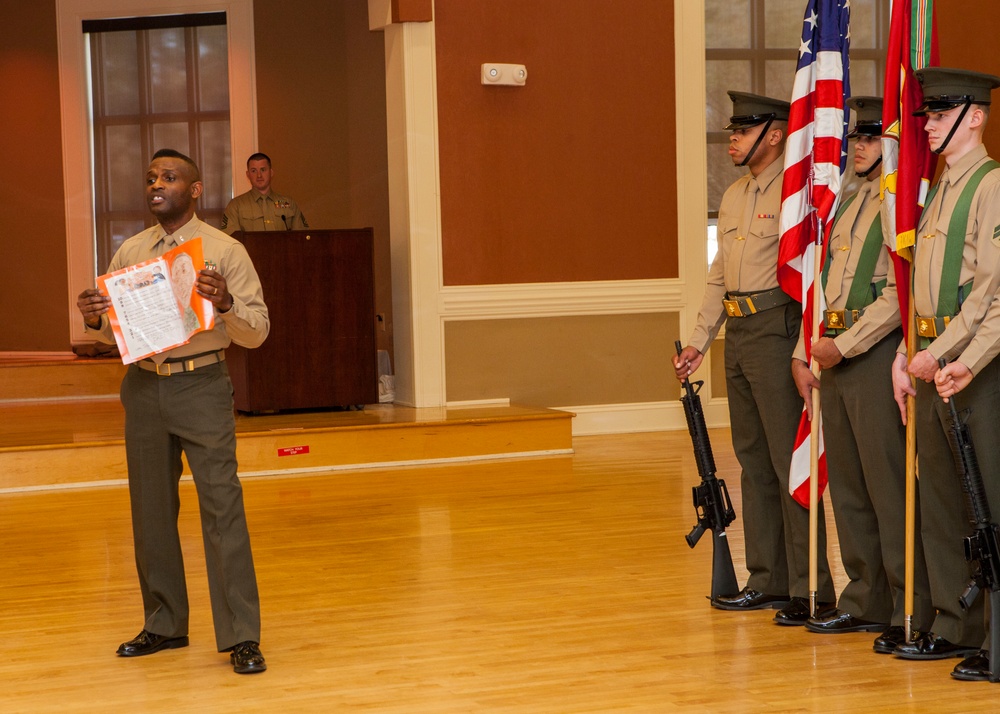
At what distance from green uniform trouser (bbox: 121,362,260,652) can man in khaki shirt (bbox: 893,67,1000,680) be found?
1.98 metres

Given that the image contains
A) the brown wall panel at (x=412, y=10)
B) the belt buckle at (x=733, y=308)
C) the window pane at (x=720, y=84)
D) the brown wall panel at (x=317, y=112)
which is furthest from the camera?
the brown wall panel at (x=317, y=112)

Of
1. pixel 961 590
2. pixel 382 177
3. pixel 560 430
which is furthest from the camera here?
pixel 382 177

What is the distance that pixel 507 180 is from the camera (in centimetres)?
837

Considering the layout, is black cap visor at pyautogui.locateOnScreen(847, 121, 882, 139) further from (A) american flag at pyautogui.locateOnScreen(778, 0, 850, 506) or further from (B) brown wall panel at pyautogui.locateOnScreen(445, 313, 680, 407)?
(B) brown wall panel at pyautogui.locateOnScreen(445, 313, 680, 407)

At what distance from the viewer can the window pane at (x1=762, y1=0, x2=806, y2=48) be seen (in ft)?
30.4

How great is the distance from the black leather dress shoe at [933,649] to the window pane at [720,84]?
19.9 ft

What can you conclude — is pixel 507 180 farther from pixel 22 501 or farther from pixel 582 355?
pixel 22 501

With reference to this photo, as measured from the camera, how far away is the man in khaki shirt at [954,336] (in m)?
3.40

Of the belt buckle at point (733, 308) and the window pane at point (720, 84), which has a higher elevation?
the window pane at point (720, 84)

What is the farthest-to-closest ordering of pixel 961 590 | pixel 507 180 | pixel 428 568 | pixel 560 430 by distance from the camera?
pixel 507 180, pixel 560 430, pixel 428 568, pixel 961 590

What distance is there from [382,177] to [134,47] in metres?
2.57

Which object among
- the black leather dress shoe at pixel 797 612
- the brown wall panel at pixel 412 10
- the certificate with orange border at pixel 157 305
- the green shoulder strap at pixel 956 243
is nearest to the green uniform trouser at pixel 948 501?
the green shoulder strap at pixel 956 243

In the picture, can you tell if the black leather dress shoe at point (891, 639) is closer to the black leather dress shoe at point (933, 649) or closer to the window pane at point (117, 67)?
the black leather dress shoe at point (933, 649)

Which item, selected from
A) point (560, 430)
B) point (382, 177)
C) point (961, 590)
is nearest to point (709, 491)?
point (961, 590)
